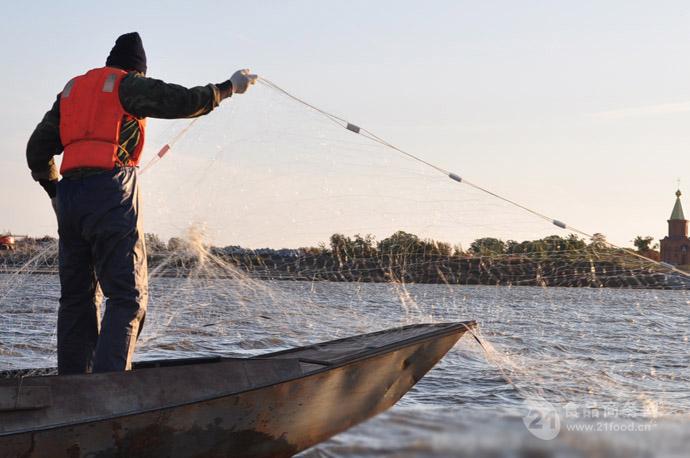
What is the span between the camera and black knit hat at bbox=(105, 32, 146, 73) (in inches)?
209

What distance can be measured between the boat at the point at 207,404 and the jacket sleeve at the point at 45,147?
148 cm

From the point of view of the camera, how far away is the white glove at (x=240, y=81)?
17.9 feet

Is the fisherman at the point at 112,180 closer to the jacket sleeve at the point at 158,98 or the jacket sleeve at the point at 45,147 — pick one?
the jacket sleeve at the point at 158,98

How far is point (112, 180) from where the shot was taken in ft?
16.4

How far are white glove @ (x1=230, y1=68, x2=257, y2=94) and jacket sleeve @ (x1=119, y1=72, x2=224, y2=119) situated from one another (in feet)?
1.27

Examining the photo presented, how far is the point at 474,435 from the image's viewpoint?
280 inches

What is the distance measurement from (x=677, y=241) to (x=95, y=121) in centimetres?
17946

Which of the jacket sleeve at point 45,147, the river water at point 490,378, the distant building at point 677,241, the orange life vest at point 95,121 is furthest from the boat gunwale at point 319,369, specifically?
the distant building at point 677,241

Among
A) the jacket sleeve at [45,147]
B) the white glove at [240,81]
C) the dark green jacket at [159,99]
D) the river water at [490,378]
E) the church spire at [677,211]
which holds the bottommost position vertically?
the river water at [490,378]

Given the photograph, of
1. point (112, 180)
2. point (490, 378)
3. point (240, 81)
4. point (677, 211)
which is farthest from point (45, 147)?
point (677, 211)

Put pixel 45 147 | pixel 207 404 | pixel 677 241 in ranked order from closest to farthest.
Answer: pixel 207 404
pixel 45 147
pixel 677 241

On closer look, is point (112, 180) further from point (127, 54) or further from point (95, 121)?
point (127, 54)

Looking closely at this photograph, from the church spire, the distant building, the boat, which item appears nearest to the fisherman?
the boat

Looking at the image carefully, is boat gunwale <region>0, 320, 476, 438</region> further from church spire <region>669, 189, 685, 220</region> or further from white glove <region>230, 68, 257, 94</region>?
church spire <region>669, 189, 685, 220</region>
